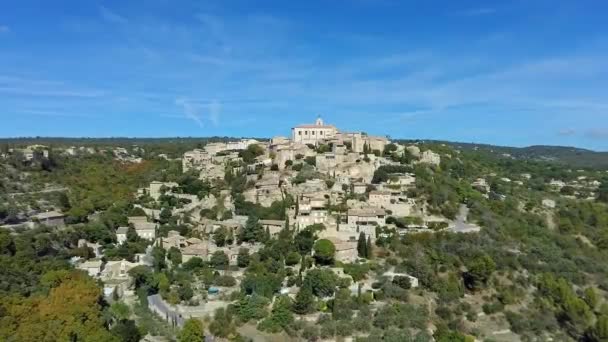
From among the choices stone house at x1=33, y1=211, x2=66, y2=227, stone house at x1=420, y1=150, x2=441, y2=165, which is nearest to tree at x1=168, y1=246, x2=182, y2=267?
stone house at x1=33, y1=211, x2=66, y2=227

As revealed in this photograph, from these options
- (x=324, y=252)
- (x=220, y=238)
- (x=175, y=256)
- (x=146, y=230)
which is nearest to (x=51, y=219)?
(x=146, y=230)

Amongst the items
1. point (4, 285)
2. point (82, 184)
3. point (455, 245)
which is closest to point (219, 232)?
point (4, 285)

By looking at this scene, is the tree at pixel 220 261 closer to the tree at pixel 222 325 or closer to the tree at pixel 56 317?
the tree at pixel 222 325

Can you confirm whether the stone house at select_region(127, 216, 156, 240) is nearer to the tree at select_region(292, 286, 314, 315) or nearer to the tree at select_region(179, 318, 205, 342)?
the tree at select_region(292, 286, 314, 315)

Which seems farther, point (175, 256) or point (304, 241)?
point (175, 256)

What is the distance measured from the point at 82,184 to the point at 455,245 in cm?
3806

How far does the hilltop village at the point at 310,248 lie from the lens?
27422 mm

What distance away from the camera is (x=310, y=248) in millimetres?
33844

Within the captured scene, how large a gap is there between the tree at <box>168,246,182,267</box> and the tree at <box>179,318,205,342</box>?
1014cm

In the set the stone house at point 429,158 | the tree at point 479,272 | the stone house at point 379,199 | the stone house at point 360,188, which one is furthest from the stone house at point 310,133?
the tree at point 479,272

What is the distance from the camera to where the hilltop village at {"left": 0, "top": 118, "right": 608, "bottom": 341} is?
90.0 feet

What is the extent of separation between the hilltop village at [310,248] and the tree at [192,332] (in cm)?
10

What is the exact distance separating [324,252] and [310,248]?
6.36 ft

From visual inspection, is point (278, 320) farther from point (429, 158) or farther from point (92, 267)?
point (429, 158)
